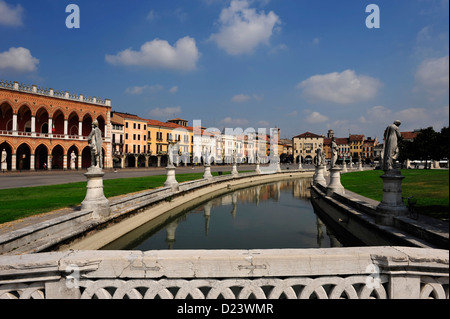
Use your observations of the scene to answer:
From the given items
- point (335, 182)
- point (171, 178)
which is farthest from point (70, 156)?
point (335, 182)

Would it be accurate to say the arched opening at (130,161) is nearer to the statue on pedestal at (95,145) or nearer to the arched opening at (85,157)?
the arched opening at (85,157)

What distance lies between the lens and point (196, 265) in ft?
10.1

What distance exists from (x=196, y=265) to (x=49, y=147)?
49837 mm

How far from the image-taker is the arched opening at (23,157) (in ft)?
136

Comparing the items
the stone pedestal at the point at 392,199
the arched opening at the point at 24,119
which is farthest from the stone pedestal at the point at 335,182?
the arched opening at the point at 24,119

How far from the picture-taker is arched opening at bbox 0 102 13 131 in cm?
4019

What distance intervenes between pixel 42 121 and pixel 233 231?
48469 millimetres

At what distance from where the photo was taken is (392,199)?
7.46m

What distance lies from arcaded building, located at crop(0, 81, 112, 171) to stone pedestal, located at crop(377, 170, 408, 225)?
157ft

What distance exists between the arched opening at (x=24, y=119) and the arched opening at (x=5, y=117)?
47.5 inches
